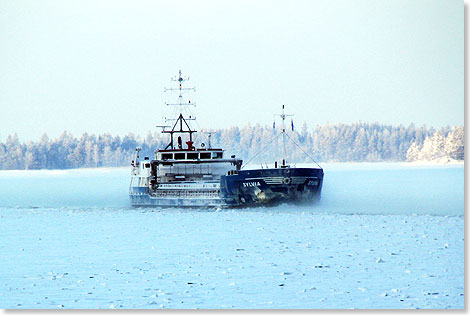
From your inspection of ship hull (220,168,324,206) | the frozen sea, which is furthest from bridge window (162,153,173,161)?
ship hull (220,168,324,206)

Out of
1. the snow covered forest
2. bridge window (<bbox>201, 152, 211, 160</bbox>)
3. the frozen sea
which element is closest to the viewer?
the frozen sea

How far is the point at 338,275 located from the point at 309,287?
119 centimetres

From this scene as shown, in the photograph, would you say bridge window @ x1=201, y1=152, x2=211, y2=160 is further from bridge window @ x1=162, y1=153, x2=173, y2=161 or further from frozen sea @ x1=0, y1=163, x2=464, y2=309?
frozen sea @ x1=0, y1=163, x2=464, y2=309

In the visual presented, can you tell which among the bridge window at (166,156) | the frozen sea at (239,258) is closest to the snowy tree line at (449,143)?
the frozen sea at (239,258)

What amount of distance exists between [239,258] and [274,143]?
41.4 ft

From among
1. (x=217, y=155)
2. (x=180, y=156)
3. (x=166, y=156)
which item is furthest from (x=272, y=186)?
(x=166, y=156)

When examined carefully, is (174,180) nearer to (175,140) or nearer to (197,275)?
(175,140)

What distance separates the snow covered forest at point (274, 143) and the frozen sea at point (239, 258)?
2.07 metres

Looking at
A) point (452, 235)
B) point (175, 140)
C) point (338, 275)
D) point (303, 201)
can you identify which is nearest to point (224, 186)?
point (303, 201)

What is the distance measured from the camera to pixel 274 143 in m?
28.0

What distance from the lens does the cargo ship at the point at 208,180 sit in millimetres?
26875

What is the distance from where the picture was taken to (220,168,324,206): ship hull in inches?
1049

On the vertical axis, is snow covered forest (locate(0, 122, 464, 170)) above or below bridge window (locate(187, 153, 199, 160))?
above

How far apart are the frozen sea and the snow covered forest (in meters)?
2.07
